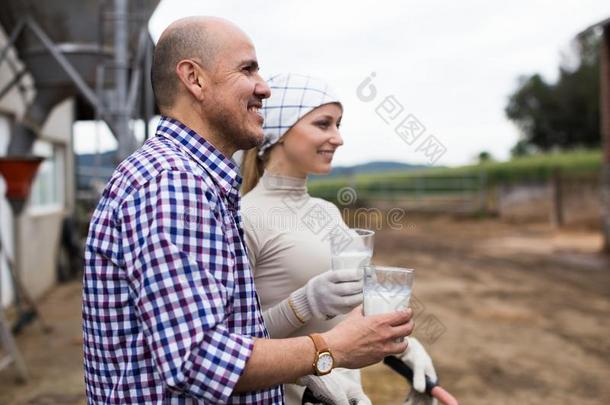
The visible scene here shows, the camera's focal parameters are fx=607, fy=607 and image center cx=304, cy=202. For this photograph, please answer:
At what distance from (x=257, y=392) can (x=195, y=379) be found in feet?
0.82

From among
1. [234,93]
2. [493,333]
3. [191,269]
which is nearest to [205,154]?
[234,93]

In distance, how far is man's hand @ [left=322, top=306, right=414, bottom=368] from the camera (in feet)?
4.02

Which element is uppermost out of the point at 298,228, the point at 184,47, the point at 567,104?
the point at 567,104

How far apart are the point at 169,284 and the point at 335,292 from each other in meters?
0.63

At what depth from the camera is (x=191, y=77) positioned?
1.28m

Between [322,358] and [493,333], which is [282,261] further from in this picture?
[493,333]

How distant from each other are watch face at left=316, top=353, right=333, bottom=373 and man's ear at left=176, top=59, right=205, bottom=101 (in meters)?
0.59

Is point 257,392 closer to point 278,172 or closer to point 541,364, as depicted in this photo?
point 278,172

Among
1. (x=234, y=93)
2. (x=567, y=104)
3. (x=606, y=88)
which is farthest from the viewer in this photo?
(x=567, y=104)

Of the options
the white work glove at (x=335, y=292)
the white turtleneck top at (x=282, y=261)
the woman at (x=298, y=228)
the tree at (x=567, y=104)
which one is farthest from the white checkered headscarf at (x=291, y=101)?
the tree at (x=567, y=104)

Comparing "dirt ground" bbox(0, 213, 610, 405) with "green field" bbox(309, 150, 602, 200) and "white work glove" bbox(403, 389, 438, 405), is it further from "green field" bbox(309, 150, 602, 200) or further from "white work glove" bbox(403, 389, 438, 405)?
"green field" bbox(309, 150, 602, 200)

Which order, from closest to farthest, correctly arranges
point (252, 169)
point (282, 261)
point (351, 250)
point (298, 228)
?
point (351, 250) < point (282, 261) < point (298, 228) < point (252, 169)

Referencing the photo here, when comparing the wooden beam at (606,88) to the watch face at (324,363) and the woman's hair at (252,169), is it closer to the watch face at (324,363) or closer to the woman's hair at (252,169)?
the woman's hair at (252,169)

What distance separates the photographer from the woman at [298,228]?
163 cm
